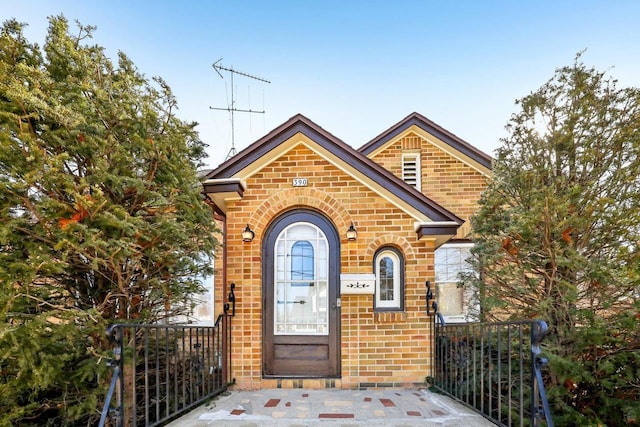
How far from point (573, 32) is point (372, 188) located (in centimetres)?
757

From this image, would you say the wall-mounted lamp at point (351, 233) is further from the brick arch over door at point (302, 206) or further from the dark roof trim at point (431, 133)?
the dark roof trim at point (431, 133)

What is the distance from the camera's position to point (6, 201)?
351cm

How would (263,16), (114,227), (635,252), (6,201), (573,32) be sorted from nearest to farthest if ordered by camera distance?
1. (6,201)
2. (114,227)
3. (635,252)
4. (573,32)
5. (263,16)

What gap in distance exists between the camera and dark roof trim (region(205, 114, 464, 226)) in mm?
5547

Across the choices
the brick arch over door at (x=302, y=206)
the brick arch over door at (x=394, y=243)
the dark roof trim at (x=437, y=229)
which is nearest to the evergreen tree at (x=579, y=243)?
the dark roof trim at (x=437, y=229)

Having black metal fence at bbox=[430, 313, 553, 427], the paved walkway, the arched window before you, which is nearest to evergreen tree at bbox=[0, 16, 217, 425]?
the paved walkway

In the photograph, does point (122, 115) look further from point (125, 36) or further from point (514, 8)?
point (514, 8)

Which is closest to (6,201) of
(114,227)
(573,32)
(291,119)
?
(114,227)

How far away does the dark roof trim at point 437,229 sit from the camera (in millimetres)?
5344

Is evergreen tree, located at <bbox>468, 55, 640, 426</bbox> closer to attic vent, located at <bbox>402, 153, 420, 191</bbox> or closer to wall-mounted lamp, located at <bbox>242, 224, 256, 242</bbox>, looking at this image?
wall-mounted lamp, located at <bbox>242, 224, 256, 242</bbox>

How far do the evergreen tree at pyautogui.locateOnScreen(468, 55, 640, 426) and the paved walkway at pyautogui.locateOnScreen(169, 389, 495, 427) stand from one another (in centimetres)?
145

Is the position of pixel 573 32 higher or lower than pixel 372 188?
higher

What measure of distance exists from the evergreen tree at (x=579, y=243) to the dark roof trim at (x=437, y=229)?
22.5 inches

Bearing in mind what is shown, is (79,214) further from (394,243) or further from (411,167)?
(411,167)
